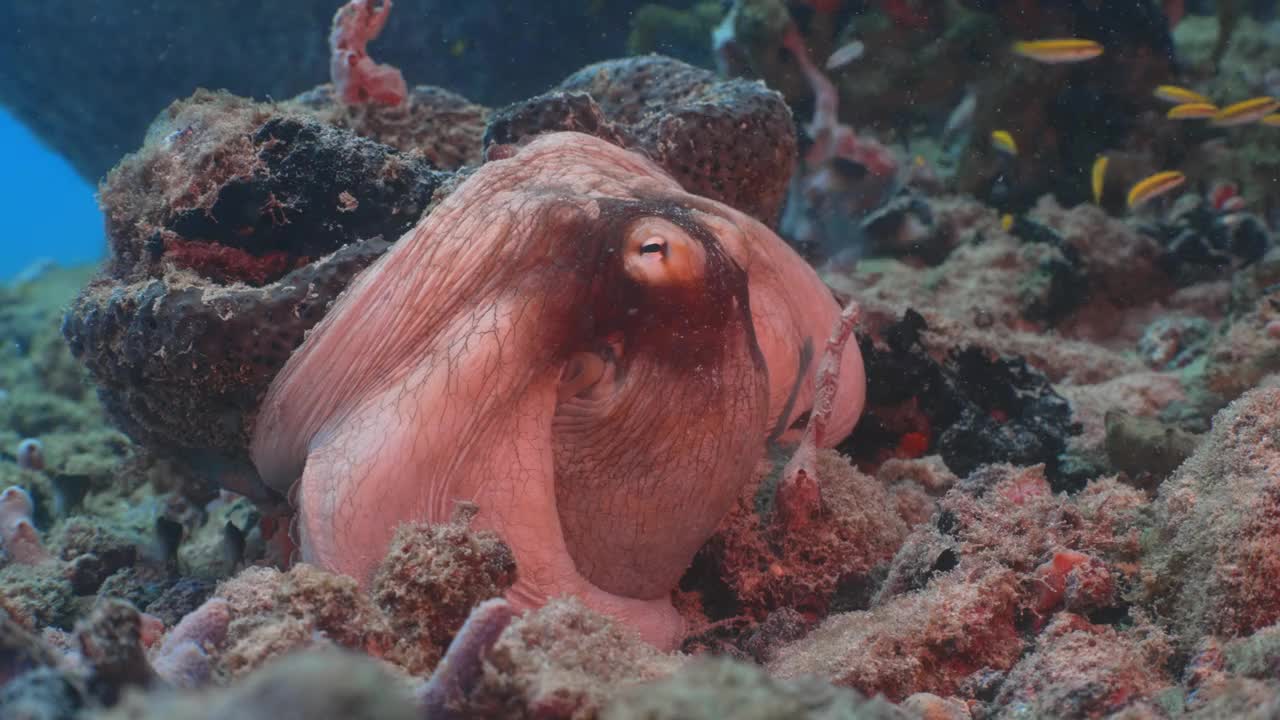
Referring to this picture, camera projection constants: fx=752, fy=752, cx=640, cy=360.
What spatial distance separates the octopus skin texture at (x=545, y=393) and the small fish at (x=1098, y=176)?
6.10m

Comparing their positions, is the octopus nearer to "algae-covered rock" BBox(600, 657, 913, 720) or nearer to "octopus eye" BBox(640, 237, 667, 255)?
"octopus eye" BBox(640, 237, 667, 255)

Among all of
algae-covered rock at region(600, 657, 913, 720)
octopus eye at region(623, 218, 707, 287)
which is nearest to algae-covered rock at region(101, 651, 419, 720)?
algae-covered rock at region(600, 657, 913, 720)

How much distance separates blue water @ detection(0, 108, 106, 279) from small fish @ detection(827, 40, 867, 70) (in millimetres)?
86656

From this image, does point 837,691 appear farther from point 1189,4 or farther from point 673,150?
point 1189,4

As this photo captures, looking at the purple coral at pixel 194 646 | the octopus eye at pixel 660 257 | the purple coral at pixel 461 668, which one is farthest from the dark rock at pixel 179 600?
the octopus eye at pixel 660 257

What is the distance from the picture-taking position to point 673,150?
13.0 ft

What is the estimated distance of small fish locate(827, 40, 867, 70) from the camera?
7.82m

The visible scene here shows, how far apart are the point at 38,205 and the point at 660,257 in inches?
4801

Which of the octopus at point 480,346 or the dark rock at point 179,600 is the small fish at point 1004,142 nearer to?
the octopus at point 480,346

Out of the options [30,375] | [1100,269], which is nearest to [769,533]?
[1100,269]

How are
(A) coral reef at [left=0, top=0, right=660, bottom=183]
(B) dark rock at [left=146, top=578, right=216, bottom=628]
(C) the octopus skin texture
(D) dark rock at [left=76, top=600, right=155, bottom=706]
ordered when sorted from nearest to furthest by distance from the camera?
(D) dark rock at [left=76, top=600, right=155, bottom=706]
(C) the octopus skin texture
(B) dark rock at [left=146, top=578, right=216, bottom=628]
(A) coral reef at [left=0, top=0, right=660, bottom=183]

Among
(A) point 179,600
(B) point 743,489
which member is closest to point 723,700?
(B) point 743,489

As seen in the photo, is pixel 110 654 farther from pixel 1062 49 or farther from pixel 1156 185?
pixel 1062 49

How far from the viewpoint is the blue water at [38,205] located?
262 ft
